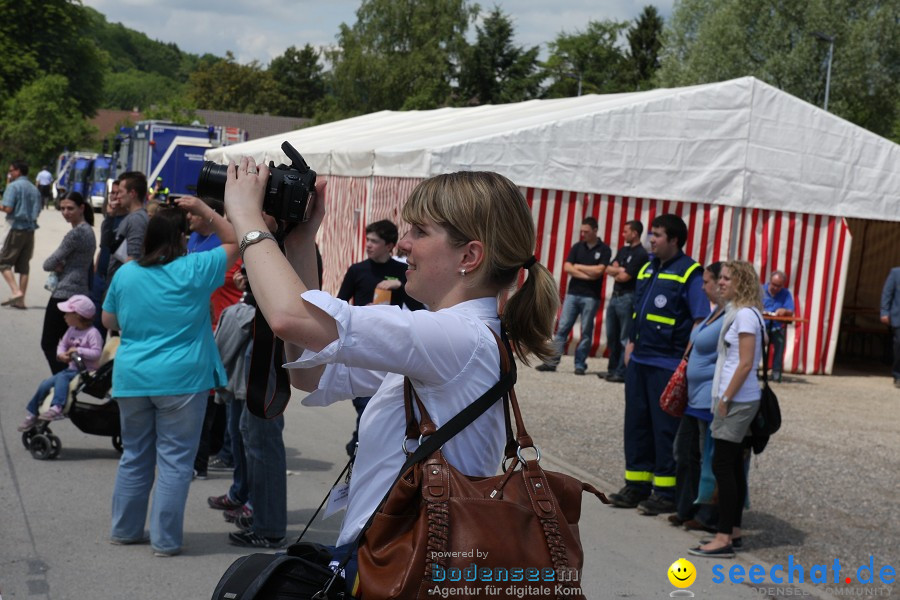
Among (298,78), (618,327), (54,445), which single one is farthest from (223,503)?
(298,78)

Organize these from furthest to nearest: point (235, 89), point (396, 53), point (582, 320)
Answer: point (235, 89) < point (396, 53) < point (582, 320)

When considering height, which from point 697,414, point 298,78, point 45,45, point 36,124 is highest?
point 298,78

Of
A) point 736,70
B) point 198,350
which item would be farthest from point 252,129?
point 198,350

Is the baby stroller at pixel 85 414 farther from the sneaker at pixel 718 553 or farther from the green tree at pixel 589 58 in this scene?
the green tree at pixel 589 58

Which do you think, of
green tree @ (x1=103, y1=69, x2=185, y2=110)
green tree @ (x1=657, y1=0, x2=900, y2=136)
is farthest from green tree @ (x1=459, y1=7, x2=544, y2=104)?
green tree @ (x1=103, y1=69, x2=185, y2=110)

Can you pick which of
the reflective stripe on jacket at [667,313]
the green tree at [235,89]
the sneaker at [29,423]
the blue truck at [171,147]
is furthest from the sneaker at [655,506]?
the green tree at [235,89]

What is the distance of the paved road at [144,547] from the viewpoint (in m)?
5.34

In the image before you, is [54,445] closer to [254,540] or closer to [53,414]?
[53,414]

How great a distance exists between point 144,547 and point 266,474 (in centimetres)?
78

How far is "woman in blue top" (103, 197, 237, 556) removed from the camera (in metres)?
5.70

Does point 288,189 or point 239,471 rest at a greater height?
point 288,189

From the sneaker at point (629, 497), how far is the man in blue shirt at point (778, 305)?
27.0 ft

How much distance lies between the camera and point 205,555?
5863mm

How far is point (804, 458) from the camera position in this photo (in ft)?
32.8
